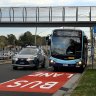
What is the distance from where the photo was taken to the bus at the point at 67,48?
2966 cm

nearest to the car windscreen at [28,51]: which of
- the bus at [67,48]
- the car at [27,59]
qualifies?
the car at [27,59]

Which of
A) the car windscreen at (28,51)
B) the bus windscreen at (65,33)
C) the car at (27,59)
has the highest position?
the bus windscreen at (65,33)

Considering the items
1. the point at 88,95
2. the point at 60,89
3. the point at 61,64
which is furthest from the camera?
the point at 61,64

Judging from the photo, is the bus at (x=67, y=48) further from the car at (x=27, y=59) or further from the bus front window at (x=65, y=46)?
the car at (x=27, y=59)

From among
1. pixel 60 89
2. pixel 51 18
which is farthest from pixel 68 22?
pixel 60 89

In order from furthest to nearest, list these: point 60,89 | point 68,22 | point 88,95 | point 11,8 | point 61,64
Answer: point 11,8, point 68,22, point 61,64, point 60,89, point 88,95

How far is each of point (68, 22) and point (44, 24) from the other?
9.57ft

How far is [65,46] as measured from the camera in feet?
98.2

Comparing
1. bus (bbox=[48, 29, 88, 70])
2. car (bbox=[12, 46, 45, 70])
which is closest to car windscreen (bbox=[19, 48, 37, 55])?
car (bbox=[12, 46, 45, 70])

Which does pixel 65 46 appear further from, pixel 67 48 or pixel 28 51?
pixel 28 51

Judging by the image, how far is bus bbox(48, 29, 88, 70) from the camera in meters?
29.7

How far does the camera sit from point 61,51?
29.9 metres

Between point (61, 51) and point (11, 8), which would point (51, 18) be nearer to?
point (11, 8)

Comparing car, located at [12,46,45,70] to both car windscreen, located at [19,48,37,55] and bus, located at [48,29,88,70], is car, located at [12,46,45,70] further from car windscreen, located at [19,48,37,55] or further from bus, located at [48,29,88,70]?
bus, located at [48,29,88,70]
